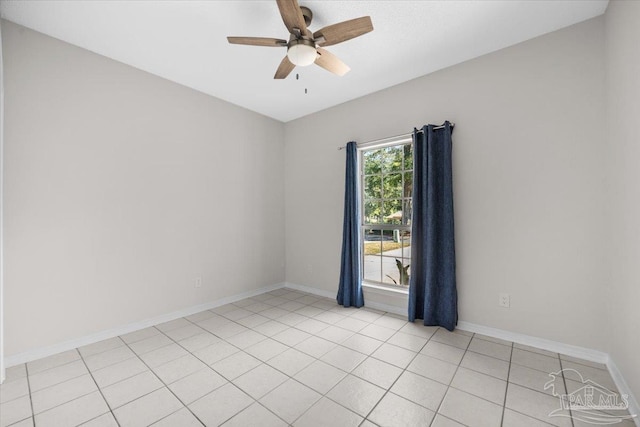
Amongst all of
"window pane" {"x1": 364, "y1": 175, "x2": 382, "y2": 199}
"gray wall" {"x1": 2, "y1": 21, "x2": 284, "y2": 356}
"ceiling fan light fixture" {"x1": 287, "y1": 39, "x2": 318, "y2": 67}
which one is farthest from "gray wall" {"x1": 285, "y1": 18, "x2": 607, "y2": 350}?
"gray wall" {"x1": 2, "y1": 21, "x2": 284, "y2": 356}

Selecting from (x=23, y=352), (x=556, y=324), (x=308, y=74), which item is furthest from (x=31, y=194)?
(x=556, y=324)

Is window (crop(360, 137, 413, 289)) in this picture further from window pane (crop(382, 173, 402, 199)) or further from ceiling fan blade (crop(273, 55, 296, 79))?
ceiling fan blade (crop(273, 55, 296, 79))

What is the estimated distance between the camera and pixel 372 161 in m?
3.68

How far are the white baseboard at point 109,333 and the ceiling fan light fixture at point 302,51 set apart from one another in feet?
9.96

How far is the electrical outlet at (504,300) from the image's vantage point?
255 cm

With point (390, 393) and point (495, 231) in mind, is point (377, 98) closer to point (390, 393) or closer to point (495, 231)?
point (495, 231)

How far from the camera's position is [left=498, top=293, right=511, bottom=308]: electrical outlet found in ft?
8.36

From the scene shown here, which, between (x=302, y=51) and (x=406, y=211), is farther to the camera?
(x=406, y=211)

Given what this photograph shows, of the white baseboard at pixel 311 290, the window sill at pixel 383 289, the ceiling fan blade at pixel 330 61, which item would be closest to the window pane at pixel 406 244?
the window sill at pixel 383 289

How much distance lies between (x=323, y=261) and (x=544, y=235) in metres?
2.60

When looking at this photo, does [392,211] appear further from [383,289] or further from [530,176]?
[530,176]

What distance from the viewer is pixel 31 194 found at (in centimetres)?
226

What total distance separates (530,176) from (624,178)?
64cm

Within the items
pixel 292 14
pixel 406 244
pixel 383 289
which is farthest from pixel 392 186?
pixel 292 14
